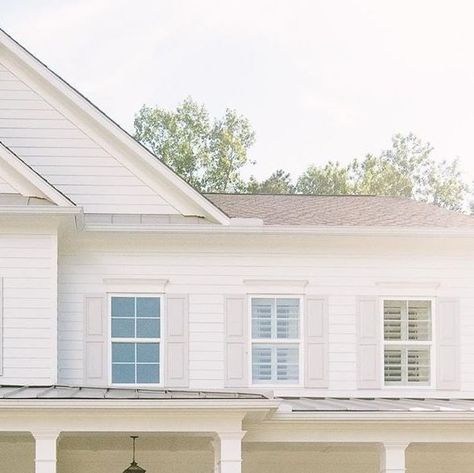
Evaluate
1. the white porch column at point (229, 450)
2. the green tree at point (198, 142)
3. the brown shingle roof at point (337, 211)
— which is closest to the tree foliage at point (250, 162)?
the green tree at point (198, 142)

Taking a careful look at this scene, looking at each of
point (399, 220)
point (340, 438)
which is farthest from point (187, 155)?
point (340, 438)

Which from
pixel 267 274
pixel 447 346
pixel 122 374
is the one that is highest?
pixel 267 274

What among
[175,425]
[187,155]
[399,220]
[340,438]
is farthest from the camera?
[187,155]

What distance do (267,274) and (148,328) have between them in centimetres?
198

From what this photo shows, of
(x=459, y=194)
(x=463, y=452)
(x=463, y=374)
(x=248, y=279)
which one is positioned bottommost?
(x=463, y=452)

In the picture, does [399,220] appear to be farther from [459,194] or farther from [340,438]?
[459,194]

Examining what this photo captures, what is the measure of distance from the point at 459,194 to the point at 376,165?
3547mm

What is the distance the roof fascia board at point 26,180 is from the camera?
58.0 feet

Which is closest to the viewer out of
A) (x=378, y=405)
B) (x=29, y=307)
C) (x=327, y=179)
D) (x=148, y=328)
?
(x=378, y=405)

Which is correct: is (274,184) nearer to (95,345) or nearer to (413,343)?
(413,343)

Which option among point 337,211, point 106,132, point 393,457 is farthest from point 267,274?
point 393,457

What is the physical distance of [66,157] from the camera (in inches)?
751

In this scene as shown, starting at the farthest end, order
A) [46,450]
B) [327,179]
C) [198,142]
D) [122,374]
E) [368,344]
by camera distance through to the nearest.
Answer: [327,179]
[198,142]
[368,344]
[122,374]
[46,450]

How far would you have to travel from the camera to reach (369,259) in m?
19.5
